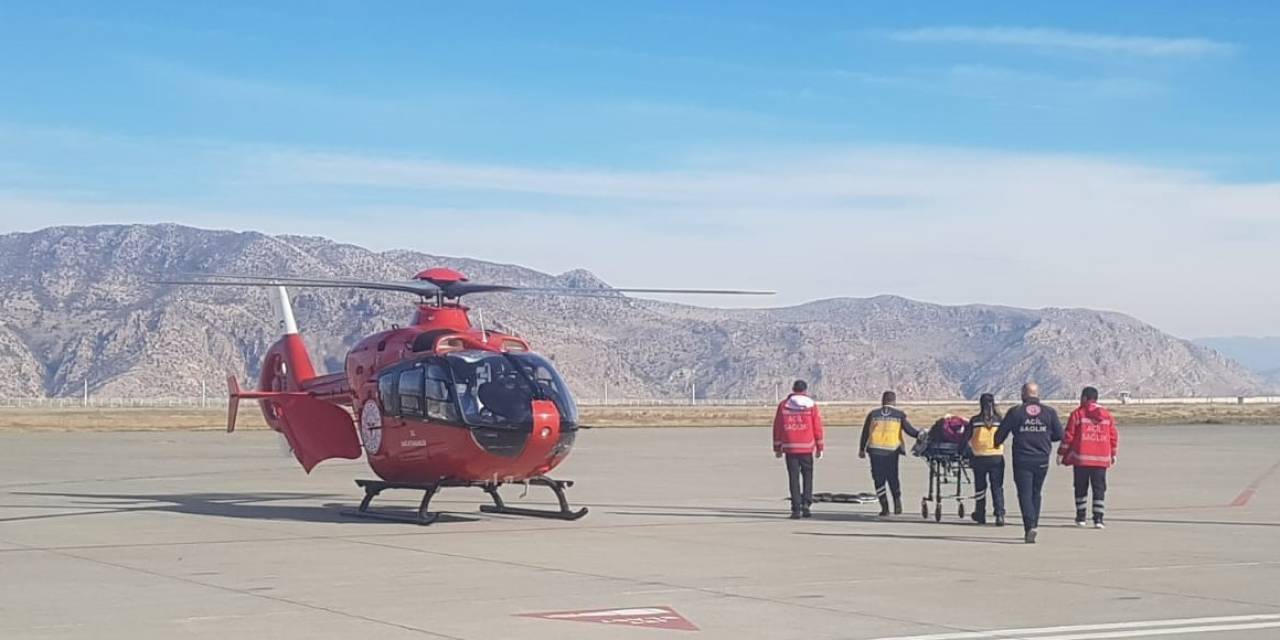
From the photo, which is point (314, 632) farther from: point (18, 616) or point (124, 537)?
point (124, 537)

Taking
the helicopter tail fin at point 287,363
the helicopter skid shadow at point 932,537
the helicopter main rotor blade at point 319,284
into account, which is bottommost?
the helicopter skid shadow at point 932,537

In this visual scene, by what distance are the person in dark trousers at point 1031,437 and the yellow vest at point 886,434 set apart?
212 centimetres

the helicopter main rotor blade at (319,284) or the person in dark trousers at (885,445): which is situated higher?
the helicopter main rotor blade at (319,284)

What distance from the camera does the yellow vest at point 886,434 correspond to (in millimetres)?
21484

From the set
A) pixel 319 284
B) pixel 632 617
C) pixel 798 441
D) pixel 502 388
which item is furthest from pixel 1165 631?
pixel 319 284

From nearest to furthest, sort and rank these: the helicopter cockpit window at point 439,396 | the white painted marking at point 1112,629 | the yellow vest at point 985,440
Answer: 1. the white painted marking at point 1112,629
2. the yellow vest at point 985,440
3. the helicopter cockpit window at point 439,396

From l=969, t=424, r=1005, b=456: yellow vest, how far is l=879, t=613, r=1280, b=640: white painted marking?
7554mm

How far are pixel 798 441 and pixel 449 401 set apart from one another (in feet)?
15.2

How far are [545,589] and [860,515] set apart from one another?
8797 millimetres

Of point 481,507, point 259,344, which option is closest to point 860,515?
point 481,507

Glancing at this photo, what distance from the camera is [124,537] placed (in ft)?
62.5

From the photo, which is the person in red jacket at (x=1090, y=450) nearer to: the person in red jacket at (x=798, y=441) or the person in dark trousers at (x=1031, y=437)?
the person in dark trousers at (x=1031, y=437)

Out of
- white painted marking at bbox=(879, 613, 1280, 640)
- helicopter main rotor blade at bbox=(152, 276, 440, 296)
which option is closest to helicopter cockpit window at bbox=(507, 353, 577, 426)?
helicopter main rotor blade at bbox=(152, 276, 440, 296)

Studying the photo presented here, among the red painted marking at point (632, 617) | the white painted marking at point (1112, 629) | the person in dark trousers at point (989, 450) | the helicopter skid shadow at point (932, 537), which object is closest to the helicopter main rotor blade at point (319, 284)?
the helicopter skid shadow at point (932, 537)
